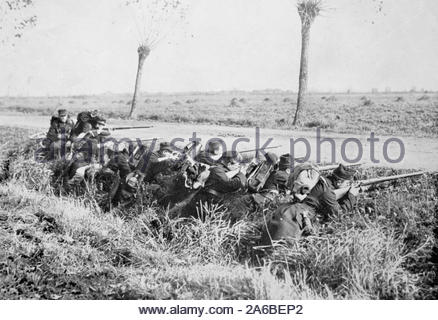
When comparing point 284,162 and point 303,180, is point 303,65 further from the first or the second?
point 303,180

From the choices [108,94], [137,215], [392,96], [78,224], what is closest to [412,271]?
[137,215]

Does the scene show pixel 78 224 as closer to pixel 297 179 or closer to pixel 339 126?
pixel 297 179

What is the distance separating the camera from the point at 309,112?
11586 millimetres

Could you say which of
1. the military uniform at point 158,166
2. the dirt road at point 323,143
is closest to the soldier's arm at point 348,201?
the dirt road at point 323,143

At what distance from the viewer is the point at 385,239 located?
16.4 ft

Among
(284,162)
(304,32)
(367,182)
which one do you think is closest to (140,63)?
(304,32)

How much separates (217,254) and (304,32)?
4.89m

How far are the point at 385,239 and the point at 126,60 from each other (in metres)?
7.31

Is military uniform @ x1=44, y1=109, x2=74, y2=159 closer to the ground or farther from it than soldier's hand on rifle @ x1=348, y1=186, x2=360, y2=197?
farther from it

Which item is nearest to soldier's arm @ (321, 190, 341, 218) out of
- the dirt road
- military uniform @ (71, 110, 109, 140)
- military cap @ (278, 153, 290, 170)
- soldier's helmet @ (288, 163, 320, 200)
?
soldier's helmet @ (288, 163, 320, 200)

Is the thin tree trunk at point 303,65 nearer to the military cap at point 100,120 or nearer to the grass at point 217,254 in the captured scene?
the grass at point 217,254

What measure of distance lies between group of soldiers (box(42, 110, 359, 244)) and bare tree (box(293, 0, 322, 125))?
7.33 ft

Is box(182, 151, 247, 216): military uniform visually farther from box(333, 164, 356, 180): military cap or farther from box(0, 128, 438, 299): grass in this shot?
box(333, 164, 356, 180): military cap

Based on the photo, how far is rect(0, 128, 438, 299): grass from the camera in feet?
14.9
